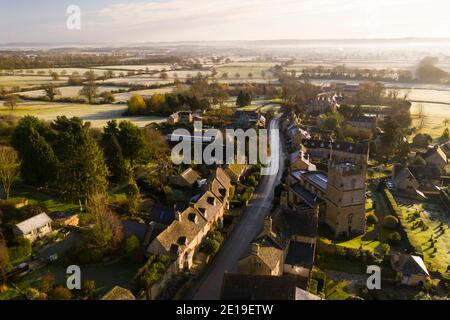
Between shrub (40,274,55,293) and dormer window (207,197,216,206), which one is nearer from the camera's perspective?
shrub (40,274,55,293)

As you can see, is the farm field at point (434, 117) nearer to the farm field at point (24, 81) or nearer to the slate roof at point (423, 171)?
the slate roof at point (423, 171)

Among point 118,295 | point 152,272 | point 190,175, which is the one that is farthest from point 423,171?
point 118,295

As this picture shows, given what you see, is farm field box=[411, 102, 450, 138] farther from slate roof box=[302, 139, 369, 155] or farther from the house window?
the house window

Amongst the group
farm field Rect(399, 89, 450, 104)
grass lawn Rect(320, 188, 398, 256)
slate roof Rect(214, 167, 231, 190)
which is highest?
farm field Rect(399, 89, 450, 104)

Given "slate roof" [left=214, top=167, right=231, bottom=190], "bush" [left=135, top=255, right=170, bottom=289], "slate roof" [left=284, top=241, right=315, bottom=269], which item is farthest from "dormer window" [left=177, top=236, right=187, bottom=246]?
"slate roof" [left=214, top=167, right=231, bottom=190]

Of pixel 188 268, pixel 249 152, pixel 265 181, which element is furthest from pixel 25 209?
pixel 249 152
